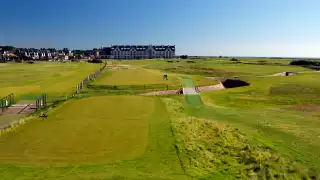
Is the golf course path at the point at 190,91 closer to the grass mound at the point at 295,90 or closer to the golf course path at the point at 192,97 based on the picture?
the golf course path at the point at 192,97

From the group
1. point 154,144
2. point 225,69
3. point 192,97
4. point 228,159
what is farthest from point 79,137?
point 225,69

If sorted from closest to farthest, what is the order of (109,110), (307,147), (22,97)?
(307,147)
(109,110)
(22,97)

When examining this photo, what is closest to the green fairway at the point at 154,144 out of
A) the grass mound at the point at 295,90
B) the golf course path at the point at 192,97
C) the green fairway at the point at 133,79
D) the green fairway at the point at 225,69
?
the golf course path at the point at 192,97

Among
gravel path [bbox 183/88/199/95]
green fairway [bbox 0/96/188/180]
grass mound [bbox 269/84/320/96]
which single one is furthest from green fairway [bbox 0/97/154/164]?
grass mound [bbox 269/84/320/96]

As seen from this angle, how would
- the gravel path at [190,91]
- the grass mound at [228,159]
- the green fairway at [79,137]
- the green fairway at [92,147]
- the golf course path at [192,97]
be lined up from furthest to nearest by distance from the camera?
the gravel path at [190,91] → the golf course path at [192,97] → the green fairway at [79,137] → the grass mound at [228,159] → the green fairway at [92,147]

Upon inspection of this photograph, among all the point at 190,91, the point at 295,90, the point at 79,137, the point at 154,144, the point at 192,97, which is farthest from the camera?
the point at 295,90

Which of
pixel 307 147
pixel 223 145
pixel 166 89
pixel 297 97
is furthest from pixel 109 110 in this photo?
pixel 297 97

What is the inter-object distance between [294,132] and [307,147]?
11.7ft

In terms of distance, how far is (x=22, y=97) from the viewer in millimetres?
36844

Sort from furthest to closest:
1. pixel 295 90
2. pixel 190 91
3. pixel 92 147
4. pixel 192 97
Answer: pixel 295 90 < pixel 190 91 < pixel 192 97 < pixel 92 147

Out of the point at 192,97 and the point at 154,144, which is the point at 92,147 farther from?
the point at 192,97

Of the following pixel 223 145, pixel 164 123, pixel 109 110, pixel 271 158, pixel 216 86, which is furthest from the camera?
pixel 216 86

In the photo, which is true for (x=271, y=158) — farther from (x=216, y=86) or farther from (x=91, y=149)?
(x=216, y=86)

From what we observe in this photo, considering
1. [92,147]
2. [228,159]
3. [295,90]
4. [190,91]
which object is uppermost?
[295,90]
